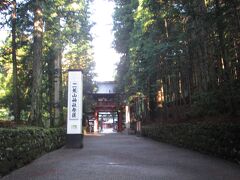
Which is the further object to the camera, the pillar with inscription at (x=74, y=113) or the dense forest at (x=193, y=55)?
the pillar with inscription at (x=74, y=113)

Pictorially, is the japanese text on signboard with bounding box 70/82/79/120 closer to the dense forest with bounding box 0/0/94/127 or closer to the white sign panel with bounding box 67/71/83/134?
the white sign panel with bounding box 67/71/83/134

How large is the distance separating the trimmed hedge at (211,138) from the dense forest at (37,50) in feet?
17.0

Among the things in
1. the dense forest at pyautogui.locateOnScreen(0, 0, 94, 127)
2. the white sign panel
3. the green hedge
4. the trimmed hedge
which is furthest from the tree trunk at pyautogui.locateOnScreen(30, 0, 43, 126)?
the trimmed hedge

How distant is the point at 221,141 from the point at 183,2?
5.17 metres

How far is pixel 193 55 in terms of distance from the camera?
44.1ft

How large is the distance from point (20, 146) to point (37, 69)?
4.47 metres

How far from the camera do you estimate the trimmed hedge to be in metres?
7.39

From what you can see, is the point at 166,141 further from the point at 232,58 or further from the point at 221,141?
the point at 221,141

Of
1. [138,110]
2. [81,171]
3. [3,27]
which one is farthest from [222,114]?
[138,110]

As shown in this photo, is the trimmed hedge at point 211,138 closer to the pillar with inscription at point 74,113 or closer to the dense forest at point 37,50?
the pillar with inscription at point 74,113

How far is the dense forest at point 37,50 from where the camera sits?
35.4 feet

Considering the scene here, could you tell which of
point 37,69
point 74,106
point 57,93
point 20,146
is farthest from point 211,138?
point 57,93

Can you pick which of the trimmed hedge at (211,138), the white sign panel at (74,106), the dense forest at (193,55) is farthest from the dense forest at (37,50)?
the trimmed hedge at (211,138)

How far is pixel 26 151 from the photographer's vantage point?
7246mm
